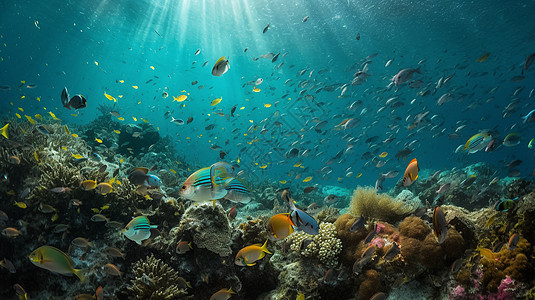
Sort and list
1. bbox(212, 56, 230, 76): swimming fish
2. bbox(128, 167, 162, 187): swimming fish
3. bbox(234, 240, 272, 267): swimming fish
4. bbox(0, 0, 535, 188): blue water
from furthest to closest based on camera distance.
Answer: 1. bbox(0, 0, 535, 188): blue water
2. bbox(212, 56, 230, 76): swimming fish
3. bbox(128, 167, 162, 187): swimming fish
4. bbox(234, 240, 272, 267): swimming fish

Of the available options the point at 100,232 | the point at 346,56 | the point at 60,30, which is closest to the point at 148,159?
the point at 100,232

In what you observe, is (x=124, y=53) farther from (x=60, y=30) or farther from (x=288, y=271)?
(x=288, y=271)

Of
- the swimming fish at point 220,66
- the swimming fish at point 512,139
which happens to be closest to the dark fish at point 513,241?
the swimming fish at point 512,139

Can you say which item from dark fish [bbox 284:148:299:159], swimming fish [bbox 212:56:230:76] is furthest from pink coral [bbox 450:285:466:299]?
dark fish [bbox 284:148:299:159]

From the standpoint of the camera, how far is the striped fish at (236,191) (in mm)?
2848

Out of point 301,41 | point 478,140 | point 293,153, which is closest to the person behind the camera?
point 478,140

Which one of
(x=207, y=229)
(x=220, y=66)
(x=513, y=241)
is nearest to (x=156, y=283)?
(x=207, y=229)

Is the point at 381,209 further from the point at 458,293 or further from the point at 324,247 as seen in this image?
the point at 458,293

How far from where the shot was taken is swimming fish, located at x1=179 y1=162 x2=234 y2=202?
2.61 meters

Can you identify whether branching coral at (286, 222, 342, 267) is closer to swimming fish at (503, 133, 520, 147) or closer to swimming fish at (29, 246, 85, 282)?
swimming fish at (29, 246, 85, 282)

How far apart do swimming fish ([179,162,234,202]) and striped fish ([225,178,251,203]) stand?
Result: 0.34 feet

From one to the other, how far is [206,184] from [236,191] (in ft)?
1.48

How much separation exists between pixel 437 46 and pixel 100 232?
114ft

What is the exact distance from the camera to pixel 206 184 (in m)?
2.61
